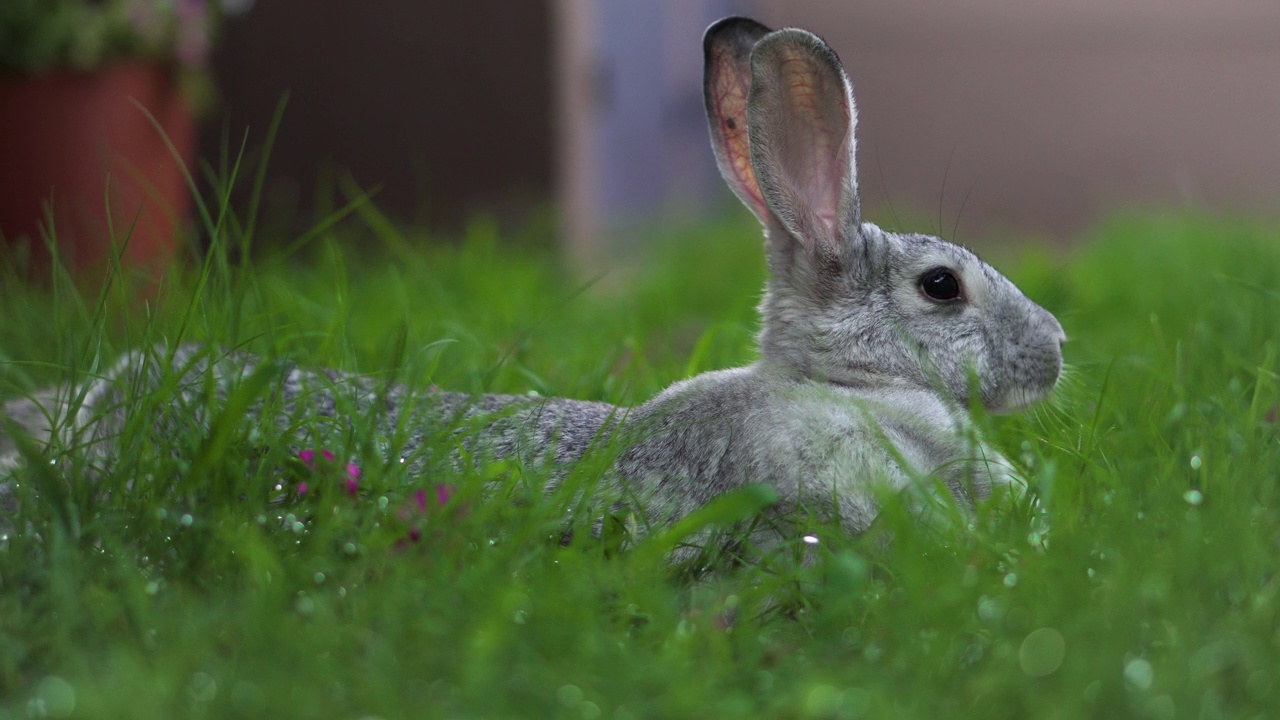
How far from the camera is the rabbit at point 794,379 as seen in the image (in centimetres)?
250

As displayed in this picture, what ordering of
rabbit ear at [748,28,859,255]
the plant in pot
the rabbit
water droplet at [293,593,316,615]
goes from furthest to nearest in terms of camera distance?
the plant in pot → rabbit ear at [748,28,859,255] → the rabbit → water droplet at [293,593,316,615]

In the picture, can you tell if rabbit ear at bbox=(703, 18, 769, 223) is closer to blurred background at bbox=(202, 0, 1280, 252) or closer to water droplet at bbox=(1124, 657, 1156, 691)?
water droplet at bbox=(1124, 657, 1156, 691)

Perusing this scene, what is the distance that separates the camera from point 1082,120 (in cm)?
981

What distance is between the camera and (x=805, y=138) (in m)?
2.91

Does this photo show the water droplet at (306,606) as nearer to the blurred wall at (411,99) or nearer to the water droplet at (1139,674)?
the water droplet at (1139,674)

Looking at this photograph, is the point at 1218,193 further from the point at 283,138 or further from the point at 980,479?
the point at 980,479

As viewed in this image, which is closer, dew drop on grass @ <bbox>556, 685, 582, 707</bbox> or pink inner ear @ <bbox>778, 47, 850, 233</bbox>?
dew drop on grass @ <bbox>556, 685, 582, 707</bbox>

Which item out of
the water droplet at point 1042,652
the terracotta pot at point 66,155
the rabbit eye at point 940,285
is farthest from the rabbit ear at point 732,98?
the terracotta pot at point 66,155

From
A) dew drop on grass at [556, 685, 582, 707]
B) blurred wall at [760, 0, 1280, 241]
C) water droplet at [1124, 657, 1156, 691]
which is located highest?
dew drop on grass at [556, 685, 582, 707]

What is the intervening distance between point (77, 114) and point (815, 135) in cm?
359

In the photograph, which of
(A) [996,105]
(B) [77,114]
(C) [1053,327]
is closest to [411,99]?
(B) [77,114]

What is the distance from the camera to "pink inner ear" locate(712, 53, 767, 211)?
2998 millimetres

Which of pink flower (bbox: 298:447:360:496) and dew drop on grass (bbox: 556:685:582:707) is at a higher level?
pink flower (bbox: 298:447:360:496)

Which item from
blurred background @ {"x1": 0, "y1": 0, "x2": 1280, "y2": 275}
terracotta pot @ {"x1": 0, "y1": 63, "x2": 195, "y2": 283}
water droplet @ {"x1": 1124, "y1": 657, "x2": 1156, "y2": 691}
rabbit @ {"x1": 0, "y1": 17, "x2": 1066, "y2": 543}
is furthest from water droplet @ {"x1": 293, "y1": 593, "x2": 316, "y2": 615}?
blurred background @ {"x1": 0, "y1": 0, "x2": 1280, "y2": 275}
